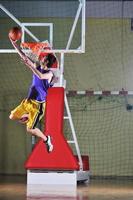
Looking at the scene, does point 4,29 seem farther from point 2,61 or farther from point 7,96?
point 7,96

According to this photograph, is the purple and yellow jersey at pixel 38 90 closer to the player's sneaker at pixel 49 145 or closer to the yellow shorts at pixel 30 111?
the yellow shorts at pixel 30 111

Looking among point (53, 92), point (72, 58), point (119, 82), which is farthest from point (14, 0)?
point (53, 92)

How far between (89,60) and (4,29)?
2.41 m

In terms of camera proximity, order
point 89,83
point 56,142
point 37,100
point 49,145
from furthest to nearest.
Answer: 1. point 89,83
2. point 56,142
3. point 37,100
4. point 49,145

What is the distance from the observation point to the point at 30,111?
9.05 meters

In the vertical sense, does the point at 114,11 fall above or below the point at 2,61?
above

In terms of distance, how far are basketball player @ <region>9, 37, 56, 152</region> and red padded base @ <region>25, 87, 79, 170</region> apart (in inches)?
10.9

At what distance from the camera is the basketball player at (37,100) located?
29.1 ft

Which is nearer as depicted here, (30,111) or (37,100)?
(30,111)

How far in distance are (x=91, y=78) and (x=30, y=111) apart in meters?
5.63

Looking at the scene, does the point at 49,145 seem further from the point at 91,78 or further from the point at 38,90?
the point at 91,78

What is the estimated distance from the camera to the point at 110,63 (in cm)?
1440

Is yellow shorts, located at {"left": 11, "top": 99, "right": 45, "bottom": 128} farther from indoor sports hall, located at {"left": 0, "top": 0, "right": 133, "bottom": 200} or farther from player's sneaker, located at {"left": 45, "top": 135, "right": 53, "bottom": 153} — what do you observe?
indoor sports hall, located at {"left": 0, "top": 0, "right": 133, "bottom": 200}

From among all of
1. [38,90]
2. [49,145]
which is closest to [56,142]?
[49,145]
